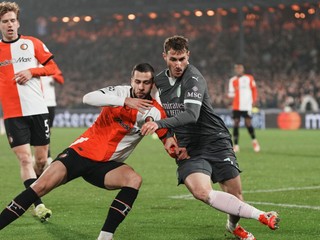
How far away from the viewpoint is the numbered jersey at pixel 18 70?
951 centimetres

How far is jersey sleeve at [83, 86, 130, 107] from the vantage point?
24.4 ft

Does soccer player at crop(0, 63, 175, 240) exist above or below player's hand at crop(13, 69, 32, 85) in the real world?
below

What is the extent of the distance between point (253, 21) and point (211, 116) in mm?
37507

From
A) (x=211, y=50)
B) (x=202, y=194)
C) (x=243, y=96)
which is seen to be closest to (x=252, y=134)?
(x=243, y=96)

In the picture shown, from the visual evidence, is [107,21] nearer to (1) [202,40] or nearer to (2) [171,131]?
(1) [202,40]

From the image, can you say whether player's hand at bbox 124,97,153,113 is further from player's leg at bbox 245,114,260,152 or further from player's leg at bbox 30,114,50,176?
player's leg at bbox 245,114,260,152

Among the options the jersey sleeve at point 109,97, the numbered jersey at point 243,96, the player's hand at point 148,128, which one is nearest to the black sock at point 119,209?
the player's hand at point 148,128

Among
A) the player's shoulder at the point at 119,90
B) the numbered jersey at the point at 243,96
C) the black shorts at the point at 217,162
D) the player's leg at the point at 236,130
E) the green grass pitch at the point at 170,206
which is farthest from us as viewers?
the numbered jersey at the point at 243,96

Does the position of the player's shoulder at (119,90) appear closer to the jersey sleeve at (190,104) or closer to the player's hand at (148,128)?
the jersey sleeve at (190,104)

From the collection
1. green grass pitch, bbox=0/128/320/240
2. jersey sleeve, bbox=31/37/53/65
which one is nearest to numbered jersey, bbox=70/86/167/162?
green grass pitch, bbox=0/128/320/240

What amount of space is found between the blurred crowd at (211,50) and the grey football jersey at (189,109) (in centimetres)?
2607

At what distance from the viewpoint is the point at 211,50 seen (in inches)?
1762

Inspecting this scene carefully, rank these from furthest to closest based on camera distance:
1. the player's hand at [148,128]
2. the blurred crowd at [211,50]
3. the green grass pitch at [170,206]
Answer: the blurred crowd at [211,50], the green grass pitch at [170,206], the player's hand at [148,128]

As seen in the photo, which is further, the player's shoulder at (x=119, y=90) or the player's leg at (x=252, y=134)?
the player's leg at (x=252, y=134)
